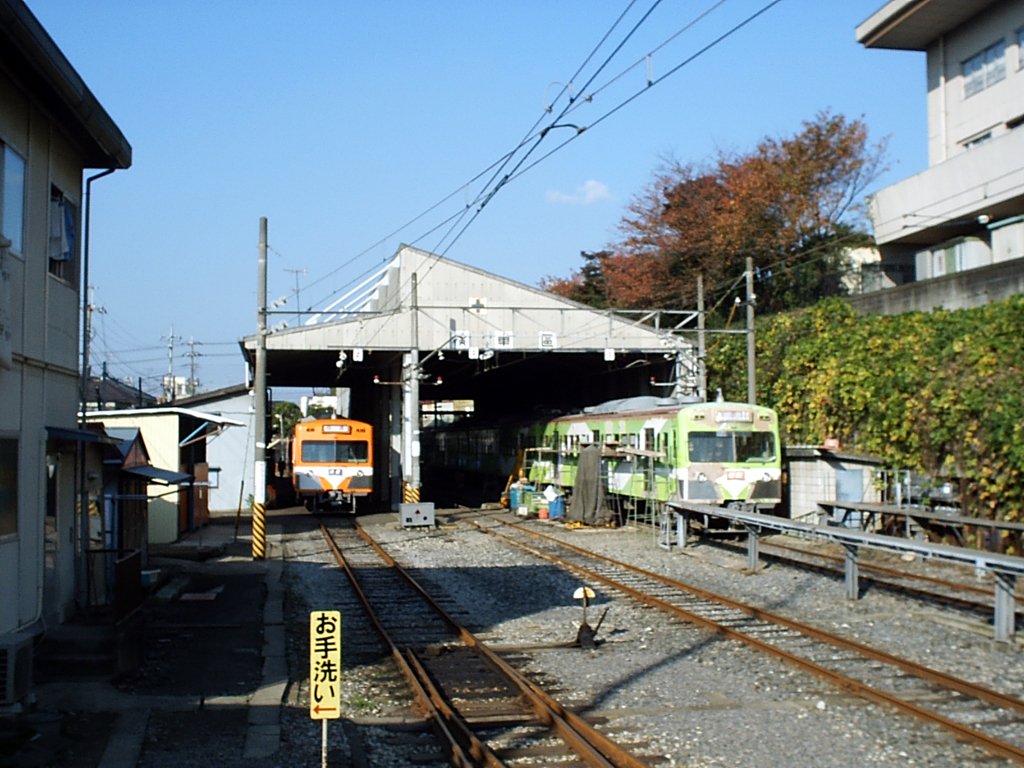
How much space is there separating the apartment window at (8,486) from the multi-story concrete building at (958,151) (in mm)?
18658

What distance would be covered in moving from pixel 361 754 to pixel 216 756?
0.98 m

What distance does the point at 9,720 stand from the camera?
22.7 feet

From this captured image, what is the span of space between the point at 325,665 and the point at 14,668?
10.3 ft

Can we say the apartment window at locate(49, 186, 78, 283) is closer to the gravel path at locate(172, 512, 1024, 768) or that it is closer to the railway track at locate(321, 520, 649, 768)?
the gravel path at locate(172, 512, 1024, 768)

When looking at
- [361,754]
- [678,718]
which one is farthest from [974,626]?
[361,754]

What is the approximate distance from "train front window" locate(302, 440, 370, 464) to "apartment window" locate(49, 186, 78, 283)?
1827 centimetres

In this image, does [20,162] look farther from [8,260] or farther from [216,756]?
[216,756]

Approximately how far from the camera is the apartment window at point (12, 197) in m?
8.93

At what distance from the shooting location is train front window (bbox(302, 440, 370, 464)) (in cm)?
2912

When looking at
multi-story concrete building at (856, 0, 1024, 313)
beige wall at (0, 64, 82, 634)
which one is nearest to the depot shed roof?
multi-story concrete building at (856, 0, 1024, 313)

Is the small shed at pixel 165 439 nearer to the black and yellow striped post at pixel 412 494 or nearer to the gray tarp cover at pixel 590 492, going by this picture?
the black and yellow striped post at pixel 412 494

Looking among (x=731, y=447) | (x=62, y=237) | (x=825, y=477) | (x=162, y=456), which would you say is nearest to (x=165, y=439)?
(x=162, y=456)

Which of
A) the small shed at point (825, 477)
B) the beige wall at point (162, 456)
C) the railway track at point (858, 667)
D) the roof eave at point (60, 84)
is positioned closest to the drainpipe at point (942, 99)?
the small shed at point (825, 477)

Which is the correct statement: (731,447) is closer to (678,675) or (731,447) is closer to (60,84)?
(678,675)
